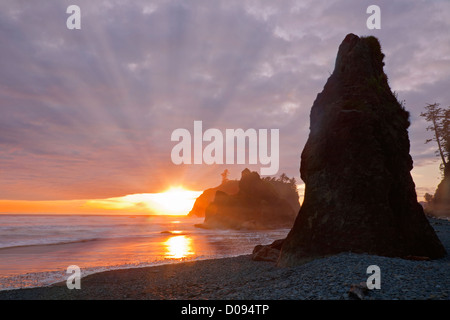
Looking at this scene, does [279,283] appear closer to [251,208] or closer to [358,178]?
[358,178]

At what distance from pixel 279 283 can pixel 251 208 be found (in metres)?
60.1

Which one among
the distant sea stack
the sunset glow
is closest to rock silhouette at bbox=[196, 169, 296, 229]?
the sunset glow

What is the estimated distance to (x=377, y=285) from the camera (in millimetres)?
7352

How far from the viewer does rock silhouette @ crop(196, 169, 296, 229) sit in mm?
67000

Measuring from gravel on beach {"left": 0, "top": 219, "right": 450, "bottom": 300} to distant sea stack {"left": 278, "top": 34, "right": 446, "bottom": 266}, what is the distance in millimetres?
1103

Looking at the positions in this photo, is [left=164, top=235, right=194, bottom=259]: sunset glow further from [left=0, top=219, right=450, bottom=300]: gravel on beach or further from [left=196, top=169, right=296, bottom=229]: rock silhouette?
[left=196, top=169, right=296, bottom=229]: rock silhouette

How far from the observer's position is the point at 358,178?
1266 centimetres

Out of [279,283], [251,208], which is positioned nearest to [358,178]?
[279,283]

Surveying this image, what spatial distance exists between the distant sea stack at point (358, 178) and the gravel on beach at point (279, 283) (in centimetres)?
110

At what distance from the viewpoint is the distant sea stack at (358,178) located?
12094 mm

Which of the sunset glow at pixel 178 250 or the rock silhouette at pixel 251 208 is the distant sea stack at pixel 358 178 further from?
the rock silhouette at pixel 251 208

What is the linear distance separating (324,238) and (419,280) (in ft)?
15.7
